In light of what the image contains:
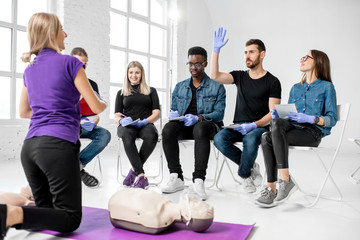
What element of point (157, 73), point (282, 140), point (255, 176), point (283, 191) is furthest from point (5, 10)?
point (283, 191)

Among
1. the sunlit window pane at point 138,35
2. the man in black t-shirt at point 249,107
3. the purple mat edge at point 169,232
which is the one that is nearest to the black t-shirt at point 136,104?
the man in black t-shirt at point 249,107

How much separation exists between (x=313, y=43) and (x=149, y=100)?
14.9 feet

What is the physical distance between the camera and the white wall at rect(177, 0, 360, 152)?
6246 mm

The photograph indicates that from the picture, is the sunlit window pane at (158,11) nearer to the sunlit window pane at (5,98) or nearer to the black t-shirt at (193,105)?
the sunlit window pane at (5,98)

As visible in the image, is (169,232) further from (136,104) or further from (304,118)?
(136,104)

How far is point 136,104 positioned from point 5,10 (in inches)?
99.2

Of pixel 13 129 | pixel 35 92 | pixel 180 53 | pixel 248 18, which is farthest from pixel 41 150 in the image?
pixel 248 18

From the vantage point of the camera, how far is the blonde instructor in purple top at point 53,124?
59.1 inches

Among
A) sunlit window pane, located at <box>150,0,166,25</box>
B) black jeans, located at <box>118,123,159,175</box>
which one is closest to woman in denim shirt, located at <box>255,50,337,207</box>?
black jeans, located at <box>118,123,159,175</box>

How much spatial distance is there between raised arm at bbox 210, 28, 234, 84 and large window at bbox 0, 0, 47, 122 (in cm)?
289

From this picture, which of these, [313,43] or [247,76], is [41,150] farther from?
[313,43]

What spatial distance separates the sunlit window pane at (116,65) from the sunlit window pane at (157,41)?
893 mm

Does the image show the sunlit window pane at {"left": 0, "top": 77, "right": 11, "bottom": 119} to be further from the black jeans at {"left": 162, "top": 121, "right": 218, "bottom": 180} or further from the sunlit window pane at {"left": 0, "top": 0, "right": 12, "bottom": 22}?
the black jeans at {"left": 162, "top": 121, "right": 218, "bottom": 180}

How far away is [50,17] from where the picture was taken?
5.11ft
